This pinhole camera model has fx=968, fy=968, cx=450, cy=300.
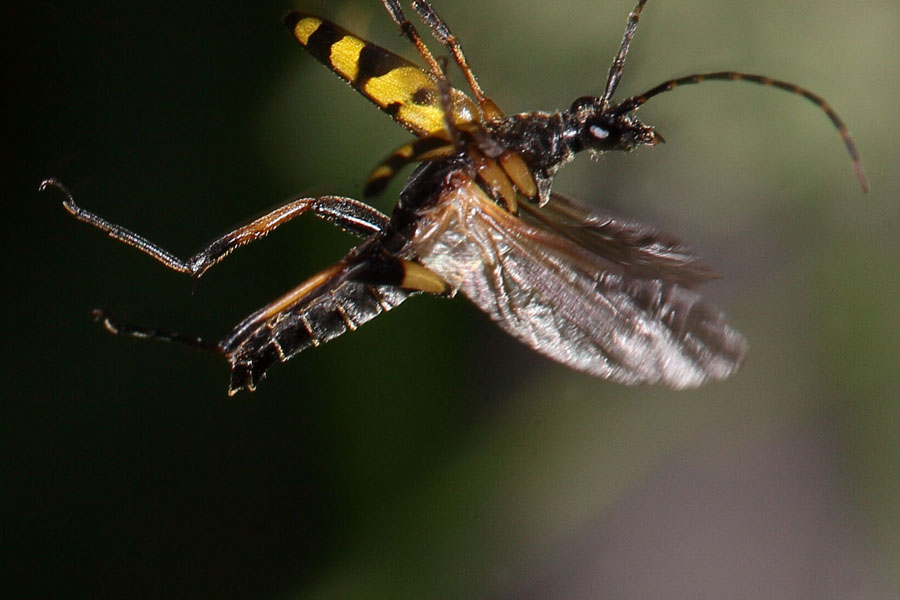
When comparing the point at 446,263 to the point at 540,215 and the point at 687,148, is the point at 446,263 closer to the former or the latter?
the point at 540,215

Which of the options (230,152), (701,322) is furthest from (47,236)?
(701,322)

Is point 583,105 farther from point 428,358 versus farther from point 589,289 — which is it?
point 428,358

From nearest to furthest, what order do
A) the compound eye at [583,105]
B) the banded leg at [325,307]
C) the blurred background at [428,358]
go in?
1. the banded leg at [325,307]
2. the compound eye at [583,105]
3. the blurred background at [428,358]

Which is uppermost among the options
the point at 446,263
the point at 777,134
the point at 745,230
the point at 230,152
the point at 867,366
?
the point at 230,152

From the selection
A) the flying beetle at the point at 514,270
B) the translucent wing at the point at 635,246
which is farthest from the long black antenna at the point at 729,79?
the translucent wing at the point at 635,246

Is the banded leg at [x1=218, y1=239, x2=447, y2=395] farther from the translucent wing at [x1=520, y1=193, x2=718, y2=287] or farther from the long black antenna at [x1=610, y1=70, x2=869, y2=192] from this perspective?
the long black antenna at [x1=610, y1=70, x2=869, y2=192]

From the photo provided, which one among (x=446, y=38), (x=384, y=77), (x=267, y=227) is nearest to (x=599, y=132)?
(x=446, y=38)

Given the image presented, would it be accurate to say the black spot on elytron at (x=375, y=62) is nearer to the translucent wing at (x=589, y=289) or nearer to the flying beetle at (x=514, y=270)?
the flying beetle at (x=514, y=270)
